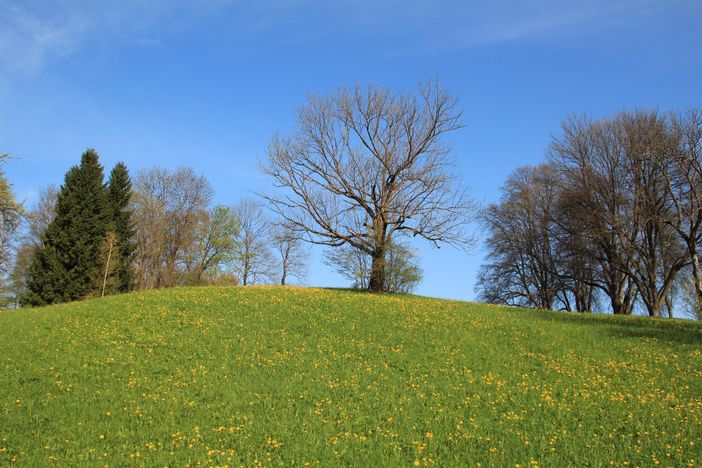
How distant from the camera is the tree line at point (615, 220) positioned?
29.5 meters

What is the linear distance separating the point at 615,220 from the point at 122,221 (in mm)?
38401

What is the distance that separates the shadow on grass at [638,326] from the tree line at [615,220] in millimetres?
6648

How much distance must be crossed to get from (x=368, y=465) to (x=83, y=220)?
1396 inches

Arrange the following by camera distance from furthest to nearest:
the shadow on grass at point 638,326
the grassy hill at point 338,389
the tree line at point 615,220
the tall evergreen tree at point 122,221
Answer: the tall evergreen tree at point 122,221
the tree line at point 615,220
the shadow on grass at point 638,326
the grassy hill at point 338,389

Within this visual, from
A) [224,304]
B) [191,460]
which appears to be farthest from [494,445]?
[224,304]

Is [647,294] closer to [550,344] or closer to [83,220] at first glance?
[550,344]

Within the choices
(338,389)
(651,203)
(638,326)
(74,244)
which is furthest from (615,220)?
(74,244)

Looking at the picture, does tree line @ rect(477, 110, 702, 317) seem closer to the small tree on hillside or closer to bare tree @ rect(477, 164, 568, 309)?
bare tree @ rect(477, 164, 568, 309)

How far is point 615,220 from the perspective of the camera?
105ft

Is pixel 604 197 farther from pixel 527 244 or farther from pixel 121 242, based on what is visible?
pixel 121 242

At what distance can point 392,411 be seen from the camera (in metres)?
10.5

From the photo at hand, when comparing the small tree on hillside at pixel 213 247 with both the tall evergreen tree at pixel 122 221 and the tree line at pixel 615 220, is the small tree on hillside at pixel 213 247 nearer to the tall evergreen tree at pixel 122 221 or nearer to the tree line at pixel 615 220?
the tall evergreen tree at pixel 122 221

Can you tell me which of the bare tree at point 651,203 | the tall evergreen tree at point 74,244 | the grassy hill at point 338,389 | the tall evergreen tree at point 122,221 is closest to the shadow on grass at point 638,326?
the grassy hill at point 338,389

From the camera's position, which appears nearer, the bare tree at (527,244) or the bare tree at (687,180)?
the bare tree at (687,180)
